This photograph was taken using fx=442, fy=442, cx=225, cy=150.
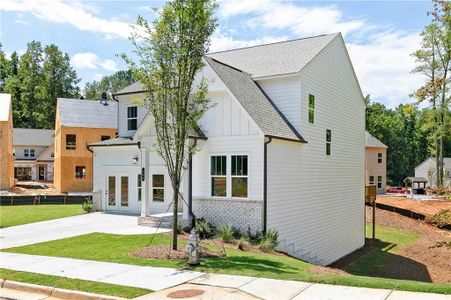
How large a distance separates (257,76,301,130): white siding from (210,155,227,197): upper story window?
380 centimetres

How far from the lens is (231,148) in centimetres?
1734

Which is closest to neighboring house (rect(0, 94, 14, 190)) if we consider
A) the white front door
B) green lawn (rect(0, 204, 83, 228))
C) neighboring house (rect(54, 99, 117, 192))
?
neighboring house (rect(54, 99, 117, 192))

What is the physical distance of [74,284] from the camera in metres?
9.52

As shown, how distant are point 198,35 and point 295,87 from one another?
7.68m

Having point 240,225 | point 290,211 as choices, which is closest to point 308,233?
point 290,211

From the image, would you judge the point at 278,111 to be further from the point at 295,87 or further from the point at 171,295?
the point at 171,295

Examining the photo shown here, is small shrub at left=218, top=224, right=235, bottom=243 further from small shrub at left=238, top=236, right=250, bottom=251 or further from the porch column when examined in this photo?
the porch column

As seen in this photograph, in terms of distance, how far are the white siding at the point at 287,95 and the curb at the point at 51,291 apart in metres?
12.5

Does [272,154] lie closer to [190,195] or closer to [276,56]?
[190,195]

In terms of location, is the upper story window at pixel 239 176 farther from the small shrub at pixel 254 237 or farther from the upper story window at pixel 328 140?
the upper story window at pixel 328 140

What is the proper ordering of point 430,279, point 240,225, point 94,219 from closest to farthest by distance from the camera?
point 240,225 < point 430,279 < point 94,219

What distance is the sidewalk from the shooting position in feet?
27.4

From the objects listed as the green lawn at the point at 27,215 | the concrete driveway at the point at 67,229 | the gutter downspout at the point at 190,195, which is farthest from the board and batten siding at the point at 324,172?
the green lawn at the point at 27,215

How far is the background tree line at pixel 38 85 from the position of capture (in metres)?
77.0
